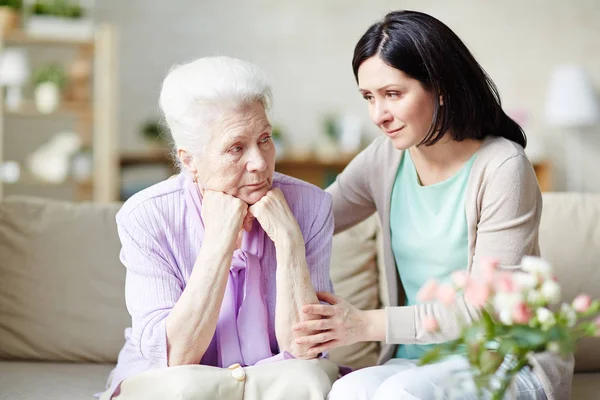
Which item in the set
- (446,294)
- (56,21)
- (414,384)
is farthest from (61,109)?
(446,294)

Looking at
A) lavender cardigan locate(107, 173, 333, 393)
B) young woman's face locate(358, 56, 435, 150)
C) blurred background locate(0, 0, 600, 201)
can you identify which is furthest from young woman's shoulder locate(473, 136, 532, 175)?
blurred background locate(0, 0, 600, 201)

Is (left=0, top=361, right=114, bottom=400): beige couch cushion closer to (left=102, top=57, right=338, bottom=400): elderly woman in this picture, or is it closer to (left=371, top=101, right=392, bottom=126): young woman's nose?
(left=102, top=57, right=338, bottom=400): elderly woman

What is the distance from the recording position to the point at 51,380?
2.13m

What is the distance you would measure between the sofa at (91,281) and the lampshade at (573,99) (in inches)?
133

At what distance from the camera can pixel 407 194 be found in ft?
6.63

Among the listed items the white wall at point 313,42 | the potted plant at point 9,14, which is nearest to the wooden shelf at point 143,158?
the white wall at point 313,42

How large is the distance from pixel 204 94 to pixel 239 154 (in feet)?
0.49

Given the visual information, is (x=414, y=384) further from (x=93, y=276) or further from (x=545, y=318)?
(x=93, y=276)

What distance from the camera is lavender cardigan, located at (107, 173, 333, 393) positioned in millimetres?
1732

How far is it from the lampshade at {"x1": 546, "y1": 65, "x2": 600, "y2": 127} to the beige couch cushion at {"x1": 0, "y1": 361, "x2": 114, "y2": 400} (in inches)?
164

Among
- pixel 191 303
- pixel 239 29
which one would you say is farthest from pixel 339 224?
pixel 239 29

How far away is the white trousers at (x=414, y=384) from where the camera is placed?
1.55 m

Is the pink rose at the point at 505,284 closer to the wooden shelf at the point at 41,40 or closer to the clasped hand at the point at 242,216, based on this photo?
the clasped hand at the point at 242,216

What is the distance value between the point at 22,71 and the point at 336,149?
6.97 feet
